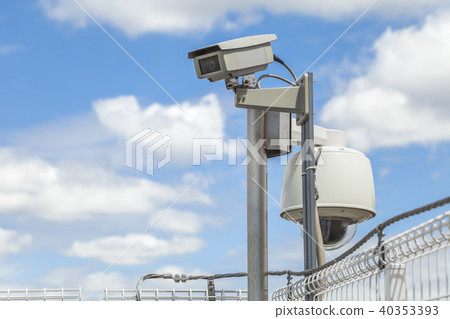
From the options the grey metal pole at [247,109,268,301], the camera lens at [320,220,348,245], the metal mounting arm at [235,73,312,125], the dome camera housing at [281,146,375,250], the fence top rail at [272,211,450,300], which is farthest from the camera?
the camera lens at [320,220,348,245]

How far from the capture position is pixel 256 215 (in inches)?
250

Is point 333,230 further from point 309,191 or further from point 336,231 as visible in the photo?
point 309,191

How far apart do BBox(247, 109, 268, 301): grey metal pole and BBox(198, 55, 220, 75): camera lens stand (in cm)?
94

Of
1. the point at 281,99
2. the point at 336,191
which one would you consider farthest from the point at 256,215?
the point at 281,99

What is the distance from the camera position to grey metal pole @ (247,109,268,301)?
6277mm

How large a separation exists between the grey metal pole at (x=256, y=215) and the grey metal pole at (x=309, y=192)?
24.8 inches

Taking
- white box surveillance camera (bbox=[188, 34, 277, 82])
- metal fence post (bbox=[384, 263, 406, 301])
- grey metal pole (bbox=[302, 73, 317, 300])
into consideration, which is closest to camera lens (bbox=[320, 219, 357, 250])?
grey metal pole (bbox=[302, 73, 317, 300])

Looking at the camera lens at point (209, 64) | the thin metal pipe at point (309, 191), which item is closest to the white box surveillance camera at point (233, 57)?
the camera lens at point (209, 64)

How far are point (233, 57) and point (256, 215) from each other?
5.23 ft

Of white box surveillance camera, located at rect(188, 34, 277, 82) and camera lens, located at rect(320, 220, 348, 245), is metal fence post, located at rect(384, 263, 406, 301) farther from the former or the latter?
camera lens, located at rect(320, 220, 348, 245)

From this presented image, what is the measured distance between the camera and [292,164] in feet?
22.8
